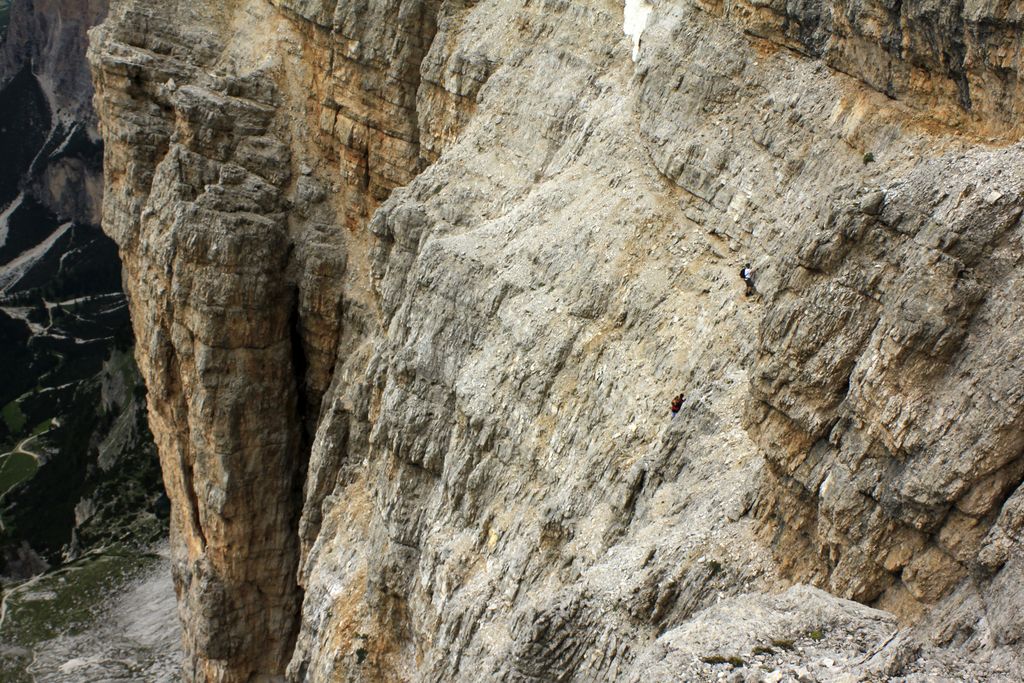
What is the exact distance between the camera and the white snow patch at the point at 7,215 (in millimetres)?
145300

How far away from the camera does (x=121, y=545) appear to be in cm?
7431

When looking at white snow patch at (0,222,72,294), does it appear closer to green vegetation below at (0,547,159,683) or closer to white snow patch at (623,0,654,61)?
green vegetation below at (0,547,159,683)

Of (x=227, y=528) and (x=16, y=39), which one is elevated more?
(x=16, y=39)

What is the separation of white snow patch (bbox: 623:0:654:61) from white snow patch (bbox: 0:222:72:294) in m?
124

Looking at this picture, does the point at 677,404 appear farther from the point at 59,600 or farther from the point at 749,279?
the point at 59,600

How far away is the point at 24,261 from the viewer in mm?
140875

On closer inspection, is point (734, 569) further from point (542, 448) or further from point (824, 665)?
point (542, 448)

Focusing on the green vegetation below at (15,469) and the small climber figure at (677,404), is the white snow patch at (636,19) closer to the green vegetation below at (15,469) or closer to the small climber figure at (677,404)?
the small climber figure at (677,404)

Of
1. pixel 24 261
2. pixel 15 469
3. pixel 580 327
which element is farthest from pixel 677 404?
pixel 24 261

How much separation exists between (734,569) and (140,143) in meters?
36.8

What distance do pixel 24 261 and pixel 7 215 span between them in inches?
486

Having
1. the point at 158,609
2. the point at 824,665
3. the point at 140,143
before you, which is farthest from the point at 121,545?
the point at 824,665

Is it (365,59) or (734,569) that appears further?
(365,59)

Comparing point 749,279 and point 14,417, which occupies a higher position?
point 749,279
